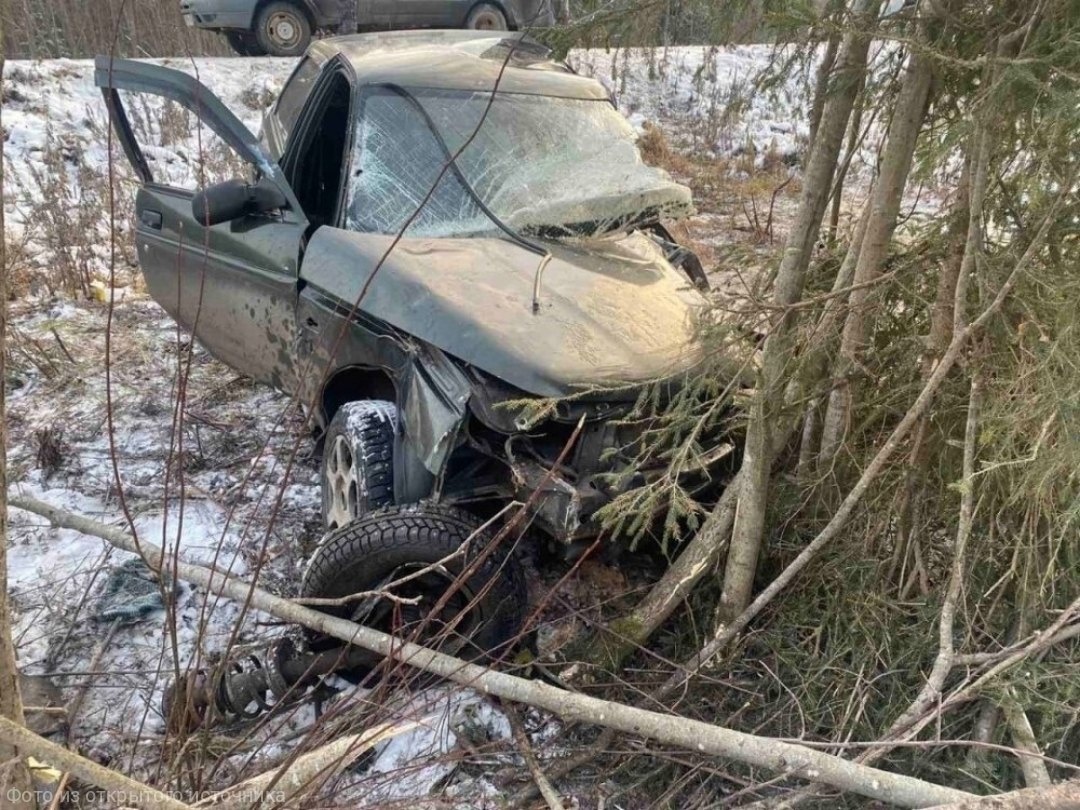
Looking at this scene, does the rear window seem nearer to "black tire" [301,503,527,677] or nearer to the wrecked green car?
the wrecked green car

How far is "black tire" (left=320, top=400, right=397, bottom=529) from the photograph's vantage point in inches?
104

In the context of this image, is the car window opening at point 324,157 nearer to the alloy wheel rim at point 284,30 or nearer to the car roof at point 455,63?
the car roof at point 455,63

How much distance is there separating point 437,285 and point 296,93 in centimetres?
213

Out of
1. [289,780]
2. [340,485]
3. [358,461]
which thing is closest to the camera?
[289,780]

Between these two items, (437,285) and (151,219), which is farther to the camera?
(151,219)

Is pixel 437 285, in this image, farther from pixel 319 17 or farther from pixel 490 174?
pixel 319 17

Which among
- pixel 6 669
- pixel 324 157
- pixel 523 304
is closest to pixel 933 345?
pixel 523 304

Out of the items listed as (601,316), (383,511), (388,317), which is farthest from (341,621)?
(601,316)

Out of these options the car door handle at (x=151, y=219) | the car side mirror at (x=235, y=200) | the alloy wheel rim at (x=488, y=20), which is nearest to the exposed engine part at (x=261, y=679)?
the car side mirror at (x=235, y=200)

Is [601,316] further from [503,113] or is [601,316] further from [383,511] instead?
[503,113]

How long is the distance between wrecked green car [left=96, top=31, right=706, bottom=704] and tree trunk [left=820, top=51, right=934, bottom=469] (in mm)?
507

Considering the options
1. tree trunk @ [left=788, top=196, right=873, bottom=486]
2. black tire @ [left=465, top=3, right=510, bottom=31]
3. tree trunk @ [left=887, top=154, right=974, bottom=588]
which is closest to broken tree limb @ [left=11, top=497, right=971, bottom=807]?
tree trunk @ [left=887, top=154, right=974, bottom=588]

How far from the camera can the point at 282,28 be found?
10359 mm

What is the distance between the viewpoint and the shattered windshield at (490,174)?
3123mm
